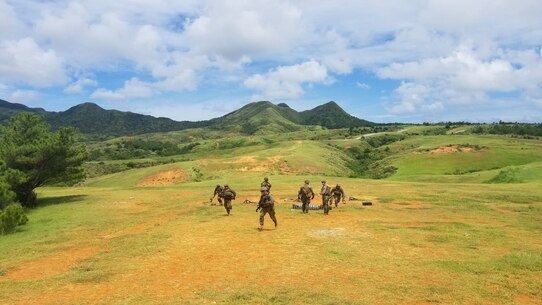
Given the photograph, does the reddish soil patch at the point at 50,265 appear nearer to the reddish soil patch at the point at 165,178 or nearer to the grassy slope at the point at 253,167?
the reddish soil patch at the point at 165,178

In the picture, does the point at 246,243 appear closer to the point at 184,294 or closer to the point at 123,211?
the point at 184,294

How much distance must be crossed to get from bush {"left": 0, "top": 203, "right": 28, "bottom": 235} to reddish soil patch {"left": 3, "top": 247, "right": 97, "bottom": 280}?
9419 millimetres

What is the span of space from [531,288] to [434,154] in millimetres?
103068

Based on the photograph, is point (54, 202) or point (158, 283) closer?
point (158, 283)

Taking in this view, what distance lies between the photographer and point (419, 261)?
726 inches

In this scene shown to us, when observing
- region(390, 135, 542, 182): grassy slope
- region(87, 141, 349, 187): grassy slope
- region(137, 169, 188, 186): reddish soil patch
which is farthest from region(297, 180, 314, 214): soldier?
region(390, 135, 542, 182): grassy slope

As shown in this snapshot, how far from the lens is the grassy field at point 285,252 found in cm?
1489

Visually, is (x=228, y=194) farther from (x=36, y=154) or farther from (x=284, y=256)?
(x=36, y=154)

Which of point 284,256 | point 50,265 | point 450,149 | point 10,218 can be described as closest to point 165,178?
point 10,218

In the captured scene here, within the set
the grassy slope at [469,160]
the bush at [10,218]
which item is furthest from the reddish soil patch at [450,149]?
the bush at [10,218]

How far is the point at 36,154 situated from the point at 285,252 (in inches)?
1289

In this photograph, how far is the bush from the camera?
96.0 feet

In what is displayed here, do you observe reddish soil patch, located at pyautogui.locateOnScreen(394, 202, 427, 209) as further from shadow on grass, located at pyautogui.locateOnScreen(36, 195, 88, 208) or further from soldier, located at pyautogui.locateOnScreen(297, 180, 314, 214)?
shadow on grass, located at pyautogui.locateOnScreen(36, 195, 88, 208)

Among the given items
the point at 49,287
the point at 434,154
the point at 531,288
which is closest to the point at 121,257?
the point at 49,287
